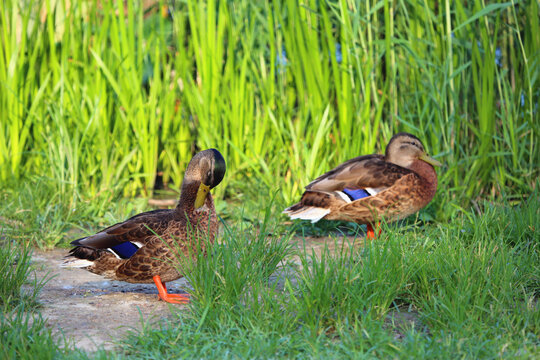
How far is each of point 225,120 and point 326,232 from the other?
1.36 meters

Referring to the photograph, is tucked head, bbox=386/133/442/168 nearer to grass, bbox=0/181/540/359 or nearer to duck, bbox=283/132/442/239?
duck, bbox=283/132/442/239

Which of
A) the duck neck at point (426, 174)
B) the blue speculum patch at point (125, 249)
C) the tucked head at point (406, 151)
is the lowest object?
the blue speculum patch at point (125, 249)

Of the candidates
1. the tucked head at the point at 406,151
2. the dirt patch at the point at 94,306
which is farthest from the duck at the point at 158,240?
the tucked head at the point at 406,151

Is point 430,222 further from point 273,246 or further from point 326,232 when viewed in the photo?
point 273,246

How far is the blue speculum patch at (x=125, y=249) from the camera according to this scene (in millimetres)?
3395

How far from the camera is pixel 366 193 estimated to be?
4.43 m

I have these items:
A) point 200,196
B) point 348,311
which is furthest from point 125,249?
point 348,311

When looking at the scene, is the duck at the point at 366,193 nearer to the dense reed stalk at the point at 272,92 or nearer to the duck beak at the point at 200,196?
the dense reed stalk at the point at 272,92

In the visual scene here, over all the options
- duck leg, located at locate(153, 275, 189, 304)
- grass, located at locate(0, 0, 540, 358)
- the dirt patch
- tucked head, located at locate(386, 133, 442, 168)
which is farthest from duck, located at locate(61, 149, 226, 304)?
tucked head, located at locate(386, 133, 442, 168)

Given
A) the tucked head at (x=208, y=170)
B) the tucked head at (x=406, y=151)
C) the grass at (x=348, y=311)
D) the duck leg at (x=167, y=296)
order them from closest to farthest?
the grass at (x=348, y=311) < the duck leg at (x=167, y=296) < the tucked head at (x=208, y=170) < the tucked head at (x=406, y=151)

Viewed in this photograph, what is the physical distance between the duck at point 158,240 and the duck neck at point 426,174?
→ 166cm

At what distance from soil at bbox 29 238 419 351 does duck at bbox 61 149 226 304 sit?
13 cm

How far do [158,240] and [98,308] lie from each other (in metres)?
0.43

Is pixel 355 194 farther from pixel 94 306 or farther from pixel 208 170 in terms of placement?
pixel 94 306
